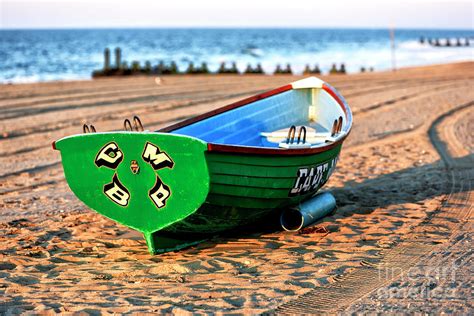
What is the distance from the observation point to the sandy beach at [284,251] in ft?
17.6

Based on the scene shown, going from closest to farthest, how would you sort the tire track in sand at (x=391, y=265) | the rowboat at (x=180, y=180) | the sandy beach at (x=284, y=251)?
the tire track in sand at (x=391, y=265) → the sandy beach at (x=284, y=251) → the rowboat at (x=180, y=180)

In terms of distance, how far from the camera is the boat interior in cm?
812

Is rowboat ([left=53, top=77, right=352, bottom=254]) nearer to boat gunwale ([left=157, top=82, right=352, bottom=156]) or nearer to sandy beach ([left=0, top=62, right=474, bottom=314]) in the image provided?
boat gunwale ([left=157, top=82, right=352, bottom=156])

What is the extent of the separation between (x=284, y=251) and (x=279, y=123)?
3159 mm

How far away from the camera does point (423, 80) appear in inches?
950

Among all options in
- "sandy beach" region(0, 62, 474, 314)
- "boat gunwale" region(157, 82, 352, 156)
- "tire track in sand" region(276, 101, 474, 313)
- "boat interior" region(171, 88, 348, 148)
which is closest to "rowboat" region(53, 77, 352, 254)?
"boat gunwale" region(157, 82, 352, 156)

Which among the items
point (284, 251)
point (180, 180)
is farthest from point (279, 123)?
point (180, 180)

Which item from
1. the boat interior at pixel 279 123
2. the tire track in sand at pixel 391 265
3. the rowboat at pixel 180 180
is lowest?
the tire track in sand at pixel 391 265

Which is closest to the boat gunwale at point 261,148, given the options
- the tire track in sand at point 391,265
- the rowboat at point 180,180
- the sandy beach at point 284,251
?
the rowboat at point 180,180

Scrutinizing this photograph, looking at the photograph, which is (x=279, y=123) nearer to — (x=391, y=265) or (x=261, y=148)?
(x=261, y=148)

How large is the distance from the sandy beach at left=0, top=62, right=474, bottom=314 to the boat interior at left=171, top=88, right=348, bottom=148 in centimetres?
81

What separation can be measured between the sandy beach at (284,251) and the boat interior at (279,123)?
0.81 m

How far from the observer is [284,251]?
664cm

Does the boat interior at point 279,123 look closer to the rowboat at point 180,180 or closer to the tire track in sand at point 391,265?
the rowboat at point 180,180
